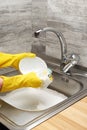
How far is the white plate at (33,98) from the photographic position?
1049 millimetres

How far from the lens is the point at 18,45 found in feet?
4.63

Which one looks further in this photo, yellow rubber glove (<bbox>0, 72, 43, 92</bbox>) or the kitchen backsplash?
the kitchen backsplash

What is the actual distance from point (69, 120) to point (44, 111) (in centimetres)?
12

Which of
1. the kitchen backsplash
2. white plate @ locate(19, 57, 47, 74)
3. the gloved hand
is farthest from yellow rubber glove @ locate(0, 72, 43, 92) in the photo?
the kitchen backsplash

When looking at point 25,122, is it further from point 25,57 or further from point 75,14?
point 75,14

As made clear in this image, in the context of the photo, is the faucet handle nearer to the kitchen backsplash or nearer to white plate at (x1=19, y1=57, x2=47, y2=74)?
the kitchen backsplash

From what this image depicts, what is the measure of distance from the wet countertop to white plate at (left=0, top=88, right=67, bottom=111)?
6.8 inches

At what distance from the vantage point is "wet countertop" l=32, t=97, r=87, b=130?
0.78m

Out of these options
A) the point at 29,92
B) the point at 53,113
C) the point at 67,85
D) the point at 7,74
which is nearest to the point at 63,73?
the point at 67,85

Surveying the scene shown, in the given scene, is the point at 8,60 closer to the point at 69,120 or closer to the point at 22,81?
the point at 22,81

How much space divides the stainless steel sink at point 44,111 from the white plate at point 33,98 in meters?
0.06

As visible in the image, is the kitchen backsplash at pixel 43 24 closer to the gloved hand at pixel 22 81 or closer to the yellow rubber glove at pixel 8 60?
the yellow rubber glove at pixel 8 60

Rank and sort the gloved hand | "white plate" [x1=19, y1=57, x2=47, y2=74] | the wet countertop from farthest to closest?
1. "white plate" [x1=19, y1=57, x2=47, y2=74]
2. the gloved hand
3. the wet countertop

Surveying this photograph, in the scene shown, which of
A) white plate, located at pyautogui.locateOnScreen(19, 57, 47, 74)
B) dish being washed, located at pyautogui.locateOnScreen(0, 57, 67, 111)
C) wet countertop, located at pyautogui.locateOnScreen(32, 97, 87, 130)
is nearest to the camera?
wet countertop, located at pyautogui.locateOnScreen(32, 97, 87, 130)
